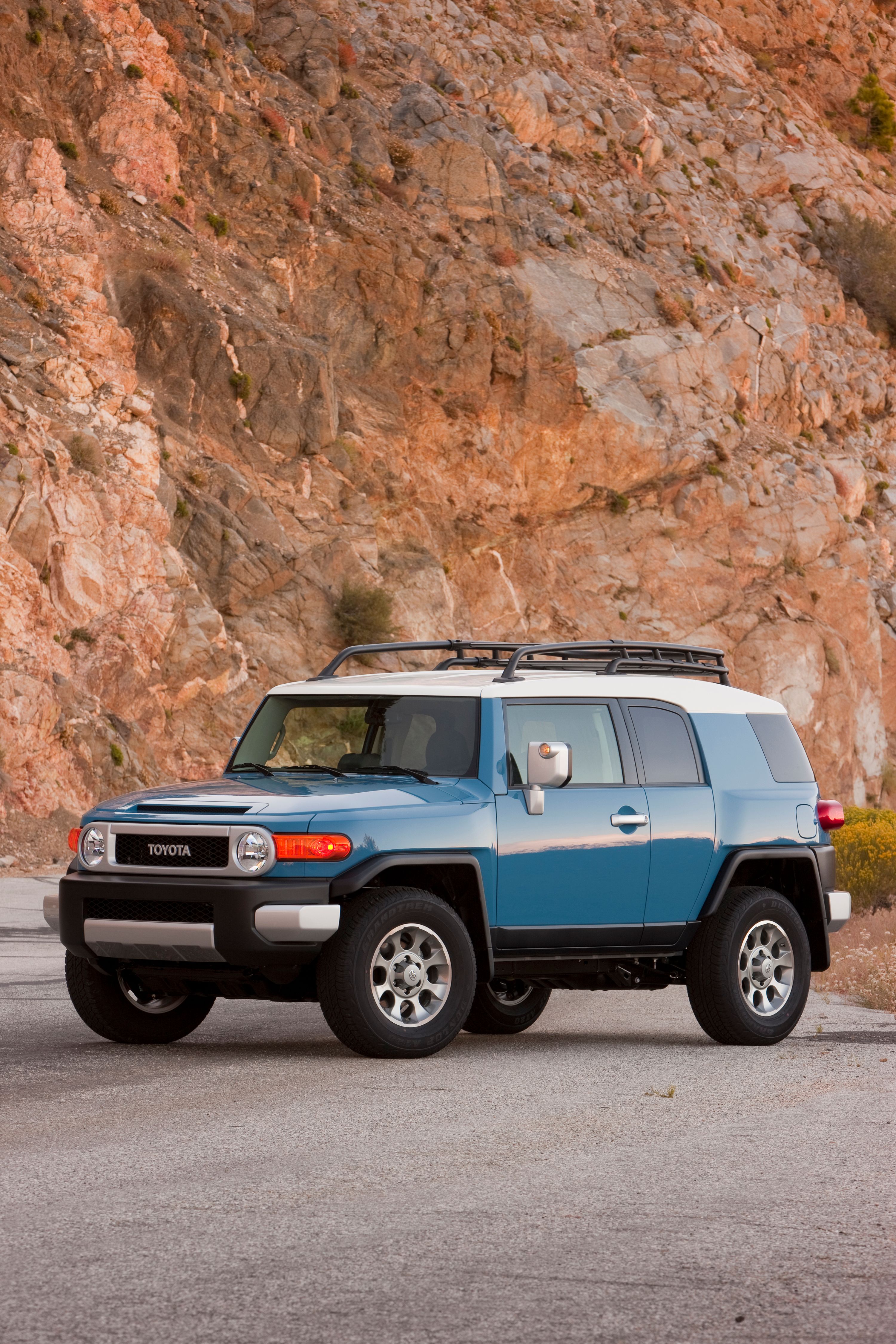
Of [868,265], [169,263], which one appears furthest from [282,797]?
[868,265]

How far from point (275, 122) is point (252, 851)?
3961 centimetres

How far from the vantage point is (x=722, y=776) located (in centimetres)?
1064

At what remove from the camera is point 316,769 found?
1006 centimetres

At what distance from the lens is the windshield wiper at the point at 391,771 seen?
9672 millimetres

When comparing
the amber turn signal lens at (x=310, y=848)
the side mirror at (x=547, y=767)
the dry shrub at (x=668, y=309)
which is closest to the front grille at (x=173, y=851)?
the amber turn signal lens at (x=310, y=848)

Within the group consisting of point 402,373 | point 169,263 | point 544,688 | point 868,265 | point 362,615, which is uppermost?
point 868,265

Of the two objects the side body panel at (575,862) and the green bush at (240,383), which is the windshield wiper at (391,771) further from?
the green bush at (240,383)

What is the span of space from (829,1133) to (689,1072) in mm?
1788

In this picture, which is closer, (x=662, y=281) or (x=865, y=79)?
(x=662, y=281)

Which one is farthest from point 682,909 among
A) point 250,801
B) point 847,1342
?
point 847,1342

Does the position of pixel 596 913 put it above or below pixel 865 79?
below

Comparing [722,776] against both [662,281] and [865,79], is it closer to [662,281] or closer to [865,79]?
[662,281]

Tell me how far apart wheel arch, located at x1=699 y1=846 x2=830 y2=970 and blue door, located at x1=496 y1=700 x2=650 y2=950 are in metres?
0.89

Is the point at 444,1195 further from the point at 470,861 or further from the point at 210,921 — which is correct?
the point at 470,861
